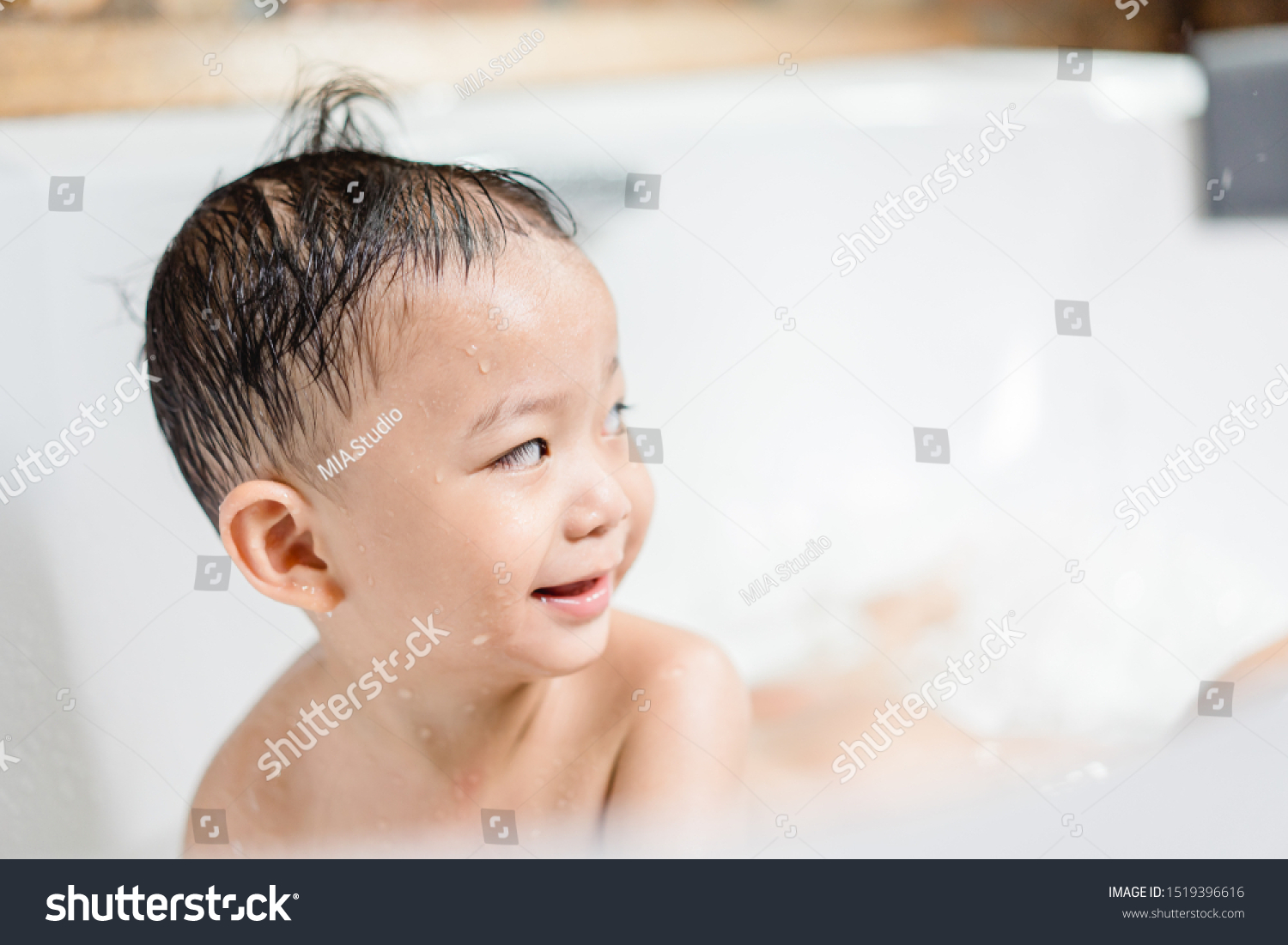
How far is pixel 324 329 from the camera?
63 cm

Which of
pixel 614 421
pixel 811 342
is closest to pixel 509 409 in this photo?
pixel 614 421

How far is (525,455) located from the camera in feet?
2.18

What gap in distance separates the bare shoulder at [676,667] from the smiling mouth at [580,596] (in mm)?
122

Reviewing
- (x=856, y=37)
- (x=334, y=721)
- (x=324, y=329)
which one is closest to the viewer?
(x=324, y=329)

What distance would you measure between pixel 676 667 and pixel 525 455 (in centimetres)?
26

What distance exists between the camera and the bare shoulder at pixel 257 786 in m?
0.82

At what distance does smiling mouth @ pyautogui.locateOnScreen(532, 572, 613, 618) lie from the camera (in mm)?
698

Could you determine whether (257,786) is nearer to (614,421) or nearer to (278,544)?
(278,544)

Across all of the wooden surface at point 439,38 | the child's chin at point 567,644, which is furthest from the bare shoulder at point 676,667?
the wooden surface at point 439,38

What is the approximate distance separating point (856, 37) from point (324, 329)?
90cm

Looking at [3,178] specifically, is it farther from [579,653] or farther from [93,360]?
[579,653]

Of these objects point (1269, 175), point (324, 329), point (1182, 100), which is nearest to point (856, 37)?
point (1182, 100)

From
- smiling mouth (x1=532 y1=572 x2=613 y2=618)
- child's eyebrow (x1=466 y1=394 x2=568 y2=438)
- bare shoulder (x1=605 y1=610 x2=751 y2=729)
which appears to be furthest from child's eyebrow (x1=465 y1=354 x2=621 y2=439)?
bare shoulder (x1=605 y1=610 x2=751 y2=729)

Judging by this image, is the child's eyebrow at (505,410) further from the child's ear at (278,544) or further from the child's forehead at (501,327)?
the child's ear at (278,544)
